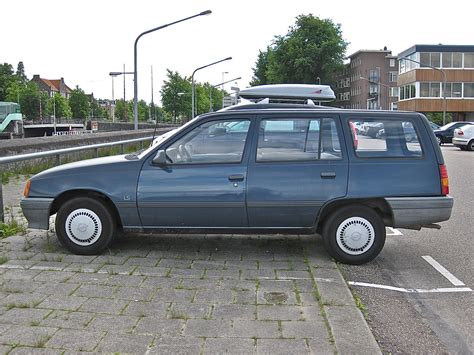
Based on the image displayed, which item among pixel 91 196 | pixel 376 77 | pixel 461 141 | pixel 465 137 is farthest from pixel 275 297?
pixel 376 77

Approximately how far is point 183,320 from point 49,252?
2.48m

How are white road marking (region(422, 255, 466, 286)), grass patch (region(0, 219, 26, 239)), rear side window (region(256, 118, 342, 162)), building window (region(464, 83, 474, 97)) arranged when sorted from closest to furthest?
white road marking (region(422, 255, 466, 286)) → rear side window (region(256, 118, 342, 162)) → grass patch (region(0, 219, 26, 239)) → building window (region(464, 83, 474, 97))

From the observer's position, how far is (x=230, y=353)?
3.39 m

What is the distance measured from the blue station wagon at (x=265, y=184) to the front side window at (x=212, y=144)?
0.04ft

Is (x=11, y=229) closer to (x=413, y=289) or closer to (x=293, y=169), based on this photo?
(x=293, y=169)

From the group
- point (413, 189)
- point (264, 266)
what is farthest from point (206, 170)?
point (413, 189)

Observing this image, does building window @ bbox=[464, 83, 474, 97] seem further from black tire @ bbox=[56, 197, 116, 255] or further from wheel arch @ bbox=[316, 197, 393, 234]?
black tire @ bbox=[56, 197, 116, 255]

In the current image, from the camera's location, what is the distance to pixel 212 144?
5.58 meters

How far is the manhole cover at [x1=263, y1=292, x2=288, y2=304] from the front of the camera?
434 cm

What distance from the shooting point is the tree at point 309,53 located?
75.6 meters

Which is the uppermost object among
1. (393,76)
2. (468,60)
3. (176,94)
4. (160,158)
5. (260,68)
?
(260,68)

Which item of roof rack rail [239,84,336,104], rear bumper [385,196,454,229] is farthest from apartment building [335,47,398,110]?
rear bumper [385,196,454,229]

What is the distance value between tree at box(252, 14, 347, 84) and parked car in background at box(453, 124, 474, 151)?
48411 millimetres

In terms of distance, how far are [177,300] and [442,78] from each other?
59.8 m
